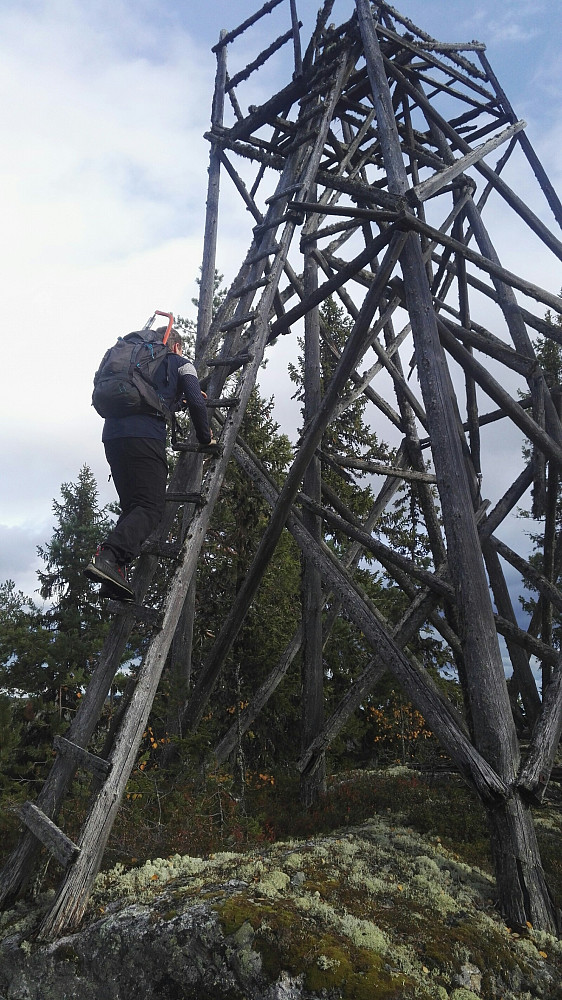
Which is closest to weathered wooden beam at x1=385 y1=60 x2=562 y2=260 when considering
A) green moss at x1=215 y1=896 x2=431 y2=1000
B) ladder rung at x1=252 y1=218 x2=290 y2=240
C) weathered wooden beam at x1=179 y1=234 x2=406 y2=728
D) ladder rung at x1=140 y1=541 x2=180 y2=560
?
ladder rung at x1=252 y1=218 x2=290 y2=240

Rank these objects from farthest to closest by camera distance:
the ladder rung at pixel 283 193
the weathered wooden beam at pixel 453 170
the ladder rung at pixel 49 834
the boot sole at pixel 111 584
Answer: the ladder rung at pixel 283 193
the weathered wooden beam at pixel 453 170
the boot sole at pixel 111 584
the ladder rung at pixel 49 834

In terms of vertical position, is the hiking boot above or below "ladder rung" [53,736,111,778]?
above

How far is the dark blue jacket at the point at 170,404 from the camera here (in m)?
4.57

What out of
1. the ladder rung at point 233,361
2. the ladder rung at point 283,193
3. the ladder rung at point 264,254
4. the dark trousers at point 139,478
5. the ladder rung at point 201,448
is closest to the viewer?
the dark trousers at point 139,478

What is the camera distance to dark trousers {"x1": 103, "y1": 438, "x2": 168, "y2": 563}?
448 cm

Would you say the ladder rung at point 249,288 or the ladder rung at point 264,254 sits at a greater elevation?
the ladder rung at point 264,254

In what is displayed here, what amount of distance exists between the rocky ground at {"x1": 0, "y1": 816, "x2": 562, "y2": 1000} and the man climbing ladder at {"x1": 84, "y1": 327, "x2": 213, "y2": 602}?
191 centimetres

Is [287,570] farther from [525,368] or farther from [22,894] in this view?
[22,894]

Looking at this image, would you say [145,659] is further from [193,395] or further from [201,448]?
[193,395]

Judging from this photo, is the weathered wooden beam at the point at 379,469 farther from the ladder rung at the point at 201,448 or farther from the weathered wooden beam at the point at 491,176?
the weathered wooden beam at the point at 491,176

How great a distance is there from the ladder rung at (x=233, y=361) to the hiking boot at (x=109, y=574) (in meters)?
2.59

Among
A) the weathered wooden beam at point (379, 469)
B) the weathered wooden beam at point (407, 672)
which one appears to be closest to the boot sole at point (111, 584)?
the weathered wooden beam at point (407, 672)

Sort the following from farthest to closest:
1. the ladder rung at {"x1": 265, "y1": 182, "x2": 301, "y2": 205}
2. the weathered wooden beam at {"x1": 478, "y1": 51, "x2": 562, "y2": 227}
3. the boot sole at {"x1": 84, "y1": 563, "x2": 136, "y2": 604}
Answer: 1. the weathered wooden beam at {"x1": 478, "y1": 51, "x2": 562, "y2": 227}
2. the ladder rung at {"x1": 265, "y1": 182, "x2": 301, "y2": 205}
3. the boot sole at {"x1": 84, "y1": 563, "x2": 136, "y2": 604}

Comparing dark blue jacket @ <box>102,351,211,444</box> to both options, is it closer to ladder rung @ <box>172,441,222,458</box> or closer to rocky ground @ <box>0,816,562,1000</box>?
ladder rung @ <box>172,441,222,458</box>
